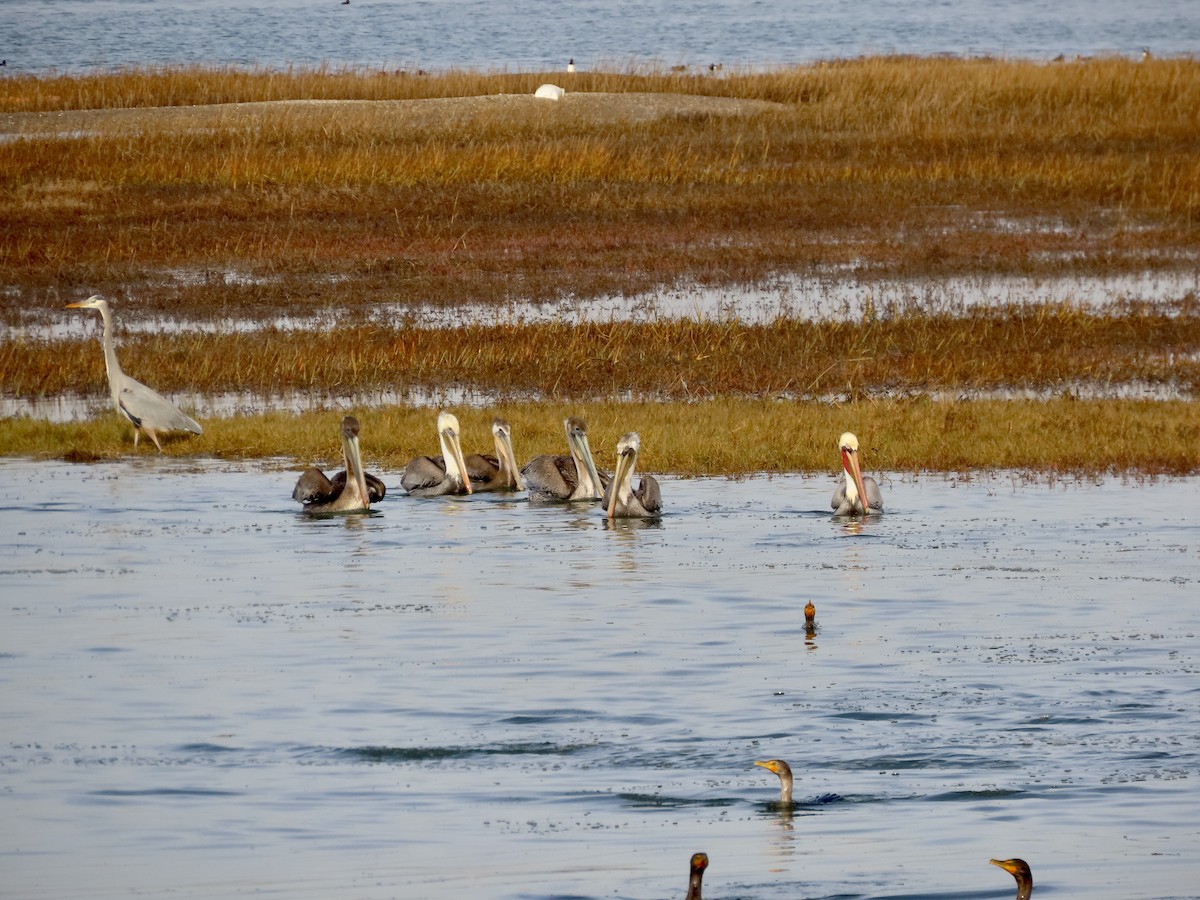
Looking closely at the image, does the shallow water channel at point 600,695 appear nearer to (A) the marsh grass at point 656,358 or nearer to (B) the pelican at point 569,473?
(B) the pelican at point 569,473

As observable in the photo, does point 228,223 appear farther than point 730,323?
Yes

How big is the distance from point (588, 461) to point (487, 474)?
3.52ft

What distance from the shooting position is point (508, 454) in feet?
55.3

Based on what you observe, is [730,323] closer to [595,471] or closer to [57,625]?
[595,471]

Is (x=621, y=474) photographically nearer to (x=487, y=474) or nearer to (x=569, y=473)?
(x=569, y=473)

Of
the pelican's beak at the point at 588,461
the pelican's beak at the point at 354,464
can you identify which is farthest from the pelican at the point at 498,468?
the pelican's beak at the point at 354,464

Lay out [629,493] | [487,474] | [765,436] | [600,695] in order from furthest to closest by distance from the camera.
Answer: [765,436]
[487,474]
[629,493]
[600,695]

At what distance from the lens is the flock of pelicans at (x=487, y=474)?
15070 millimetres

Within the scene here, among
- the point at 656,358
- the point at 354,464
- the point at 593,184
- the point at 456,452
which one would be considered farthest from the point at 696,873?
the point at 593,184

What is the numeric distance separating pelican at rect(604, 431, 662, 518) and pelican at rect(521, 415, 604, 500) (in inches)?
27.2

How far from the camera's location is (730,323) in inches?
896

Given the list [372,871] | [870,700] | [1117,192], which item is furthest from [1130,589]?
[1117,192]

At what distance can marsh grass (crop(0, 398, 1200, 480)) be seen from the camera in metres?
17.0

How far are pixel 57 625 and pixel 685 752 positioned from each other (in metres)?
4.56
